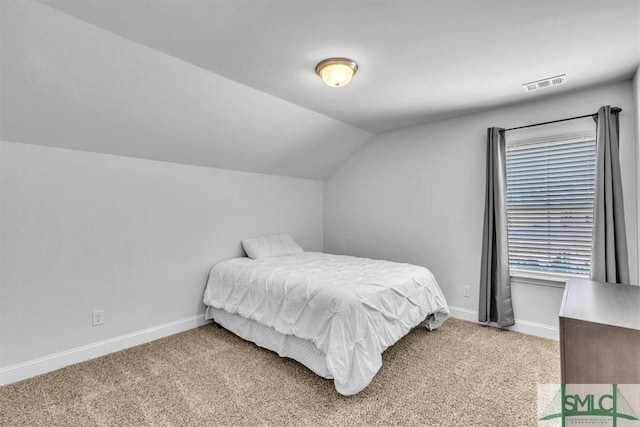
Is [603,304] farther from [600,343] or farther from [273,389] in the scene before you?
[273,389]

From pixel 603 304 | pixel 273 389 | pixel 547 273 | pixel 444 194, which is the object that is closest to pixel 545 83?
pixel 444 194

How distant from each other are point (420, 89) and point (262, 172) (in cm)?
207

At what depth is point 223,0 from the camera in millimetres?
1545

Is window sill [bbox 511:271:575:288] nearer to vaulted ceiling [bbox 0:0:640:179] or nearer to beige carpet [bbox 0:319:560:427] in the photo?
beige carpet [bbox 0:319:560:427]

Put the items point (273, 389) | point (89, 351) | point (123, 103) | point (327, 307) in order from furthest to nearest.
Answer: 1. point (89, 351)
2. point (123, 103)
3. point (327, 307)
4. point (273, 389)

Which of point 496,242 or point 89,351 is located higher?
point 496,242

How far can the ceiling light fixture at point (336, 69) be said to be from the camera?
213cm

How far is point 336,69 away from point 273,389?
7.23 ft

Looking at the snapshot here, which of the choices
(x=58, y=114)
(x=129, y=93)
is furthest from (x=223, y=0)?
(x=58, y=114)

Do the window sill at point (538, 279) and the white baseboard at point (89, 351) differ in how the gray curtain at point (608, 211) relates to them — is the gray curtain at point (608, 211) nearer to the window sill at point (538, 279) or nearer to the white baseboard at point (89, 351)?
the window sill at point (538, 279)

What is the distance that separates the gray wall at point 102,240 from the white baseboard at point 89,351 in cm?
4

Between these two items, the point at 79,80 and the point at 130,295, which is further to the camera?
the point at 130,295

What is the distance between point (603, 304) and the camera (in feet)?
5.24

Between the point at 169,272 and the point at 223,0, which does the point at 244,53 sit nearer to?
the point at 223,0
